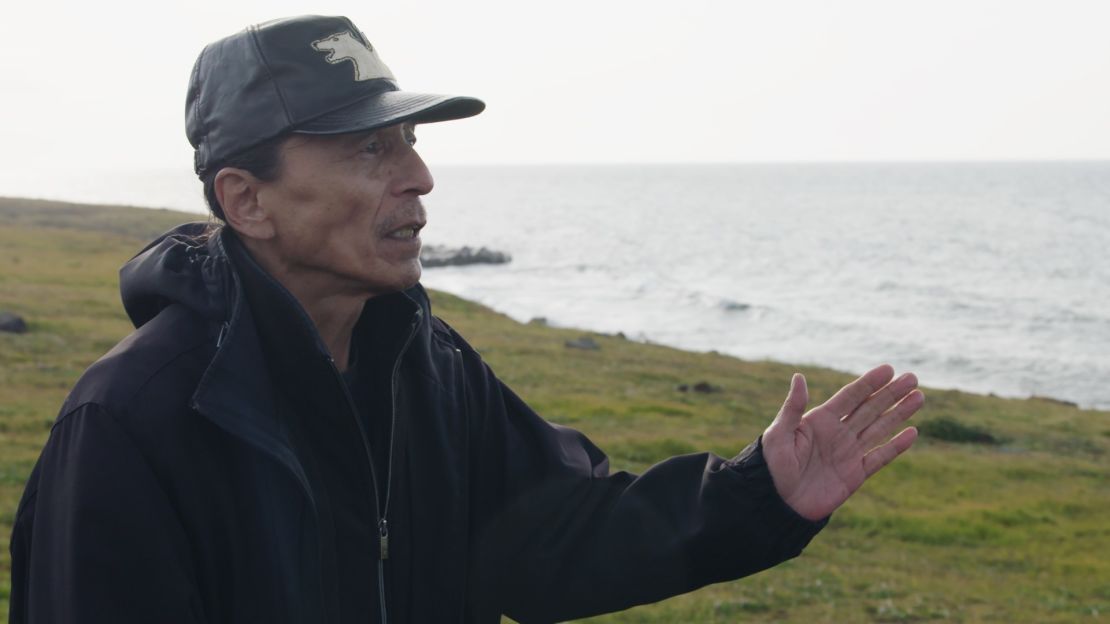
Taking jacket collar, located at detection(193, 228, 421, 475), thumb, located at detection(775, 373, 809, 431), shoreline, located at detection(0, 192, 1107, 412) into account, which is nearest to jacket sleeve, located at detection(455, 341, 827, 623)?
thumb, located at detection(775, 373, 809, 431)

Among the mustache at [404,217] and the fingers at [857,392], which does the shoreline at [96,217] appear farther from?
the mustache at [404,217]

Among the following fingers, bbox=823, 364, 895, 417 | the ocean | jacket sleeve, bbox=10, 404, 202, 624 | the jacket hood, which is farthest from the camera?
the ocean

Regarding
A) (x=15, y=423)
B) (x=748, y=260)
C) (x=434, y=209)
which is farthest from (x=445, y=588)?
(x=434, y=209)

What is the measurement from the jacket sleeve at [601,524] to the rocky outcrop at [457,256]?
7816cm

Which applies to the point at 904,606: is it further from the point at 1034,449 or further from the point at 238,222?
the point at 1034,449

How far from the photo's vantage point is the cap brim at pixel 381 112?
109 inches

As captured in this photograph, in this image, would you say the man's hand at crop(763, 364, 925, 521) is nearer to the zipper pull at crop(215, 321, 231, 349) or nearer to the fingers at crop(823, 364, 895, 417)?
the fingers at crop(823, 364, 895, 417)

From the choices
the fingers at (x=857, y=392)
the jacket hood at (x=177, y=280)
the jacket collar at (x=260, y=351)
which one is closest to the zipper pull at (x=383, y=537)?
the jacket collar at (x=260, y=351)

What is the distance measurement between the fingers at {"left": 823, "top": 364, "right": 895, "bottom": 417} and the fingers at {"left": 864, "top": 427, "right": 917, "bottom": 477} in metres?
0.14

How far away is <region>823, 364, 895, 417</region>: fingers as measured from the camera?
313 centimetres

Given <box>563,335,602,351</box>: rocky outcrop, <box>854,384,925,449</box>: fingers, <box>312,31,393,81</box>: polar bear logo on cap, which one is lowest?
<box>563,335,602,351</box>: rocky outcrop

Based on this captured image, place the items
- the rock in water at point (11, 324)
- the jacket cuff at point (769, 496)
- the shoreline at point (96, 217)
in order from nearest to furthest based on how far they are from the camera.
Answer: the jacket cuff at point (769, 496) → the rock in water at point (11, 324) → the shoreline at point (96, 217)

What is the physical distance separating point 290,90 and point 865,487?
56.3 ft

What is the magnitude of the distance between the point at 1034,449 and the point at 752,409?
6244mm
